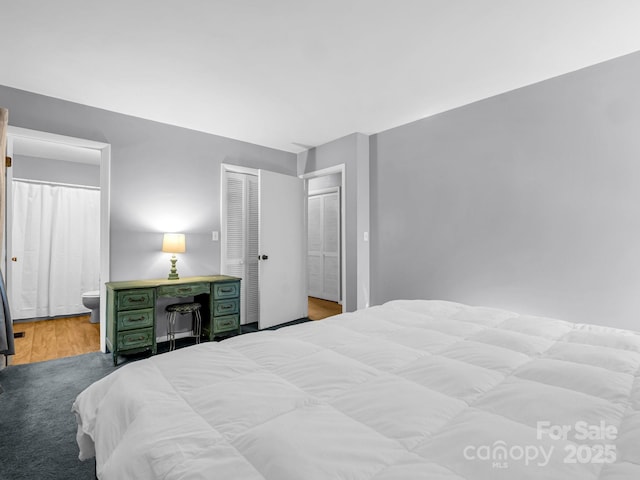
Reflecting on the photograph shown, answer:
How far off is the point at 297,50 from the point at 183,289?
2.54 m

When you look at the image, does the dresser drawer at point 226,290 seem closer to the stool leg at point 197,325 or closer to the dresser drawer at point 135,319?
the stool leg at point 197,325

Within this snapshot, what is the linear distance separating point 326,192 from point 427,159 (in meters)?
2.85

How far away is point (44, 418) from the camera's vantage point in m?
2.20

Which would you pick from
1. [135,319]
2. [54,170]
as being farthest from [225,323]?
[54,170]

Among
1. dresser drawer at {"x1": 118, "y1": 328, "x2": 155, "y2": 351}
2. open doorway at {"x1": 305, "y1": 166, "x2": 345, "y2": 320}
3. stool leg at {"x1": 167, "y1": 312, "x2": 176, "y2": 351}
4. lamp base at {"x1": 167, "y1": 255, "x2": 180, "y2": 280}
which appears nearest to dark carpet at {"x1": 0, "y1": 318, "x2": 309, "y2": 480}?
dresser drawer at {"x1": 118, "y1": 328, "x2": 155, "y2": 351}

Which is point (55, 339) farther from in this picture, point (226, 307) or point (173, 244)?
point (226, 307)

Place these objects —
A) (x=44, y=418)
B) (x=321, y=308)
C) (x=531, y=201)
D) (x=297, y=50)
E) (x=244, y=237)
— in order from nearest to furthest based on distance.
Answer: (x=44, y=418), (x=297, y=50), (x=531, y=201), (x=244, y=237), (x=321, y=308)

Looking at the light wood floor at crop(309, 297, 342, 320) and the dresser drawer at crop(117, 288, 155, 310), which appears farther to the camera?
the light wood floor at crop(309, 297, 342, 320)

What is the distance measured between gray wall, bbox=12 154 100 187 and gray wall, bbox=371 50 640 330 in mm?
4757

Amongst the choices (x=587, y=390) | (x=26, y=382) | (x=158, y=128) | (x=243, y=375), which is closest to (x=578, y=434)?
(x=587, y=390)

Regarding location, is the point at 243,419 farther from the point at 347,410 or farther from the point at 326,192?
the point at 326,192

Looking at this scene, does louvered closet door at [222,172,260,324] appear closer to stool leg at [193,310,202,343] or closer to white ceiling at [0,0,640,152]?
stool leg at [193,310,202,343]

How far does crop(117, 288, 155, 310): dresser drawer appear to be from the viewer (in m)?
3.11

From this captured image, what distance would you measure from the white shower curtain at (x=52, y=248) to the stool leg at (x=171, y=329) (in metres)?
2.29
